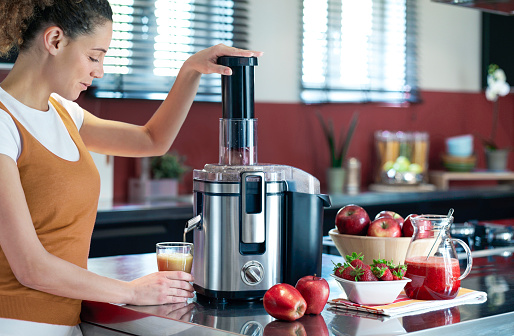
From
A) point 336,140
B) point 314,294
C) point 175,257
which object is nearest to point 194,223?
point 175,257

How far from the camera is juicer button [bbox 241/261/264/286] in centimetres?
157

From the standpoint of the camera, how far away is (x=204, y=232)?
1.60 meters

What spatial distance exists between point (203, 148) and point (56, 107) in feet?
8.61

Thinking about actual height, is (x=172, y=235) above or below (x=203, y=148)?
below

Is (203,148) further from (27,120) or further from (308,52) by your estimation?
(27,120)

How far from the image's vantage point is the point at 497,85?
5.27m

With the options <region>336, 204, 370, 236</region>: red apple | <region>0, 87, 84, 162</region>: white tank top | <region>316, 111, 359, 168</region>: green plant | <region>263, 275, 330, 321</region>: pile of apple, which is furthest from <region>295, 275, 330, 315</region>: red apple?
<region>316, 111, 359, 168</region>: green plant

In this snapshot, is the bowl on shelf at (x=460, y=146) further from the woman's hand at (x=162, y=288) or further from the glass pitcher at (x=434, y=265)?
the woman's hand at (x=162, y=288)

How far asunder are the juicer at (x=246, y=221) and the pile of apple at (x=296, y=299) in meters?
0.14

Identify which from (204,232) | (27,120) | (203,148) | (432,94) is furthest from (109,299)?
(432,94)

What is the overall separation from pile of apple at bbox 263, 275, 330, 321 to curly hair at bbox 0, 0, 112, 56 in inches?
26.5

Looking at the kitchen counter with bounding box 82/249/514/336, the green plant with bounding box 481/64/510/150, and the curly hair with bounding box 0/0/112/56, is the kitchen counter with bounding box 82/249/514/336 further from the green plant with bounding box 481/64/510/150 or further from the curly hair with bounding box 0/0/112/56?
the green plant with bounding box 481/64/510/150

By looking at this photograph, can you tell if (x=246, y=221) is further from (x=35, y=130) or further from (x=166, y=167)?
(x=166, y=167)

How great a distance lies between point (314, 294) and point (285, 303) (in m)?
0.07
